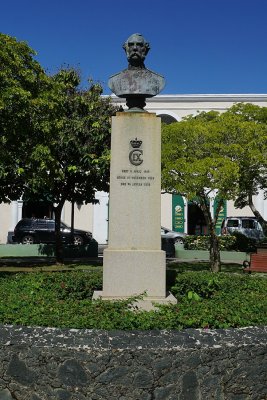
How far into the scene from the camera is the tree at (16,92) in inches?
436

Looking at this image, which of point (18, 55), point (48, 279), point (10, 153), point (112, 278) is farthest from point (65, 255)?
point (112, 278)

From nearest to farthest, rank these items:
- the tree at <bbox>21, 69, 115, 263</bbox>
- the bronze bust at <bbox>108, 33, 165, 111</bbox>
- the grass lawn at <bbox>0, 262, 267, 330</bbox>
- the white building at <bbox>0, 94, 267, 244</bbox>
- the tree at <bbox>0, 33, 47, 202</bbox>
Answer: the grass lawn at <bbox>0, 262, 267, 330</bbox>, the bronze bust at <bbox>108, 33, 165, 111</bbox>, the tree at <bbox>0, 33, 47, 202</bbox>, the tree at <bbox>21, 69, 115, 263</bbox>, the white building at <bbox>0, 94, 267, 244</bbox>

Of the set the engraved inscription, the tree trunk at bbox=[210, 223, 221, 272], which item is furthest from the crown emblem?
the tree trunk at bbox=[210, 223, 221, 272]

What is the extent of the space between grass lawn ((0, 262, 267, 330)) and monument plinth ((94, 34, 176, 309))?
2.17 ft

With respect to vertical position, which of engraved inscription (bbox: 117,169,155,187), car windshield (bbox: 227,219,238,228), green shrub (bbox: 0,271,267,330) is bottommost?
green shrub (bbox: 0,271,267,330)

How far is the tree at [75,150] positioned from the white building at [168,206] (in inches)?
501

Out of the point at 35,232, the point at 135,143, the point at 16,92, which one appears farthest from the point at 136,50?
the point at 35,232

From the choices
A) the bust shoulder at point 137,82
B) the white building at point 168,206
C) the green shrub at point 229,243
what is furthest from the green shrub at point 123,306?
the white building at point 168,206

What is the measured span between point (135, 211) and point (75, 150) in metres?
9.55

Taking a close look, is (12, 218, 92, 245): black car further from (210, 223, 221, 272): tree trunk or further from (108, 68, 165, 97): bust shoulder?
(108, 68, 165, 97): bust shoulder

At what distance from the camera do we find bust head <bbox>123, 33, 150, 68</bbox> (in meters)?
7.17

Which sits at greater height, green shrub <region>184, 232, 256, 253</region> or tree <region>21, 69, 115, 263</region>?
tree <region>21, 69, 115, 263</region>

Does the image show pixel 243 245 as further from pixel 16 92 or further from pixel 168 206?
pixel 16 92

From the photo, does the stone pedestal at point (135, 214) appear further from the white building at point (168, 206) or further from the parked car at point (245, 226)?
the white building at point (168, 206)
